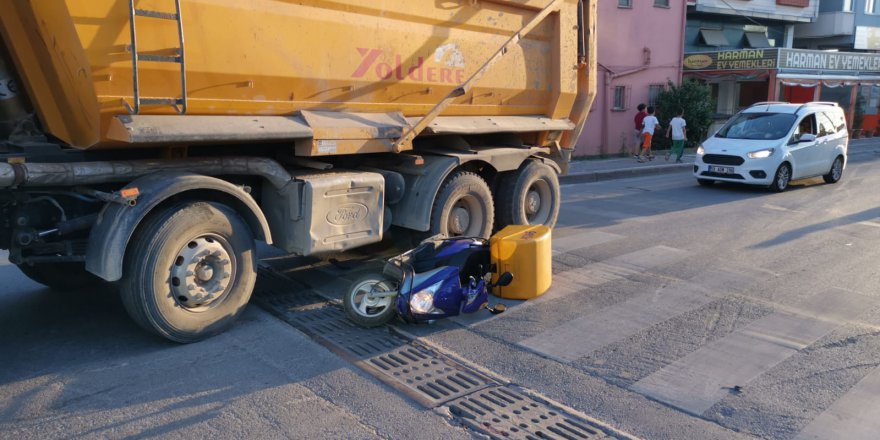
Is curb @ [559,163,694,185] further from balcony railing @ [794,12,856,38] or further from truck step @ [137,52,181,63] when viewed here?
balcony railing @ [794,12,856,38]

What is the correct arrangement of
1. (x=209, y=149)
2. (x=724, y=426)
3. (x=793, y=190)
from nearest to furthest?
(x=724, y=426)
(x=209, y=149)
(x=793, y=190)

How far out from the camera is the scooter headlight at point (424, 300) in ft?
17.2

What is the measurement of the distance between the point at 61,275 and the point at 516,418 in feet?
14.2

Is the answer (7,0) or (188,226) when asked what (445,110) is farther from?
(7,0)

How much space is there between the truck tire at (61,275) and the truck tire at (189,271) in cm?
145

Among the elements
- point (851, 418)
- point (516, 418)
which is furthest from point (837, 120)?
point (516, 418)

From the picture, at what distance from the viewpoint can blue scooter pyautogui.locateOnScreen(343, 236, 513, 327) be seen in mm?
5293

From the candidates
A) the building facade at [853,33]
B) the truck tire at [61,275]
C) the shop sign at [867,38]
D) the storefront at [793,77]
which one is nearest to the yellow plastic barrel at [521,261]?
the truck tire at [61,275]

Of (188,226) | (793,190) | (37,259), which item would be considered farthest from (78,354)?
(793,190)

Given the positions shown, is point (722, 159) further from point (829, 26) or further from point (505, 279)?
point (829, 26)

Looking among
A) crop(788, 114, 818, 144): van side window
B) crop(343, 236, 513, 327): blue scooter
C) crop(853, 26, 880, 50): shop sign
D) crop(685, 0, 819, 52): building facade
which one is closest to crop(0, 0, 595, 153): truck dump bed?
crop(343, 236, 513, 327): blue scooter

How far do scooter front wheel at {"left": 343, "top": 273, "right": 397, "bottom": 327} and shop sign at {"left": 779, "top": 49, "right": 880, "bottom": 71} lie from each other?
2422 cm

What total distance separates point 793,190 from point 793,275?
729cm

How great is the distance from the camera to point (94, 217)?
4816 mm
